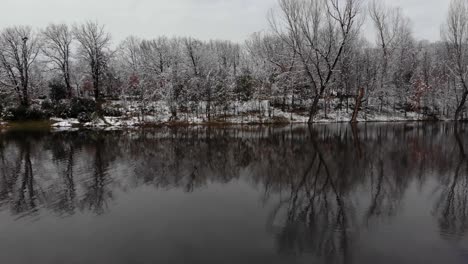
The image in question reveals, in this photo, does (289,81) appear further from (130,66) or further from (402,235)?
(402,235)

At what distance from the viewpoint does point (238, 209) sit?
1037cm

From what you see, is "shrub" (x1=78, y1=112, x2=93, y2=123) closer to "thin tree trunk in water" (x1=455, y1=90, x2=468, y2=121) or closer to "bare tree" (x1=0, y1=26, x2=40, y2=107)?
"bare tree" (x1=0, y1=26, x2=40, y2=107)

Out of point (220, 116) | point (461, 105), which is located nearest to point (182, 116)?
point (220, 116)

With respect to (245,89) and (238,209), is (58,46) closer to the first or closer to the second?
(245,89)

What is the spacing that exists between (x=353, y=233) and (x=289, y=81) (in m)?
45.8

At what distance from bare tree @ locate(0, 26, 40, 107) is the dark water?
143 feet

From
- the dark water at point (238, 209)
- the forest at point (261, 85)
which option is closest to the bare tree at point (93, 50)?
the forest at point (261, 85)

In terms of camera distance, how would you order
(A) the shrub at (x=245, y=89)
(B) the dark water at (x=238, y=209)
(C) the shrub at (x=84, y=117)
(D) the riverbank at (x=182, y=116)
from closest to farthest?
(B) the dark water at (x=238, y=209) < (D) the riverbank at (x=182, y=116) < (C) the shrub at (x=84, y=117) < (A) the shrub at (x=245, y=89)

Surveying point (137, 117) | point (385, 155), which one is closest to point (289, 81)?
point (137, 117)

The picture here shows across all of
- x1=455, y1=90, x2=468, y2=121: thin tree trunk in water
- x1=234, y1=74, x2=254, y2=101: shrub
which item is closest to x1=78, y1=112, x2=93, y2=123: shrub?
x1=234, y1=74, x2=254, y2=101: shrub

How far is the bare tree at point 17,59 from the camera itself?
5462 centimetres

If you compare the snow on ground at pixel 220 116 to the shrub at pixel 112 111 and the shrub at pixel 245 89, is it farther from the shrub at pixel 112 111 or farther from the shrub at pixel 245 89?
the shrub at pixel 245 89

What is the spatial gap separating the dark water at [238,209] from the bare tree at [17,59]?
43724 millimetres

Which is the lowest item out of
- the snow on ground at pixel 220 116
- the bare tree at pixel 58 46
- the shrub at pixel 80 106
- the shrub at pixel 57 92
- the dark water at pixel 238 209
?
the dark water at pixel 238 209
